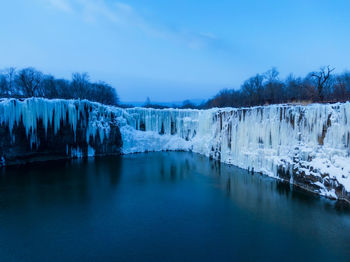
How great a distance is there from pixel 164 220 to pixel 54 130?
1139cm

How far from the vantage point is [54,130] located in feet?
46.5

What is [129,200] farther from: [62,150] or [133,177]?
[62,150]

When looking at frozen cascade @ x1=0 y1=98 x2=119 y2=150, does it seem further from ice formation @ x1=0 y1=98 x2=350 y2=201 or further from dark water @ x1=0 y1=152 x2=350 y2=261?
dark water @ x1=0 y1=152 x2=350 y2=261

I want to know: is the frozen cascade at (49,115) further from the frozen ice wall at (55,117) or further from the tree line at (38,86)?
the tree line at (38,86)

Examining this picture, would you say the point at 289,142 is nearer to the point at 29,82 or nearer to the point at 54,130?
the point at 54,130

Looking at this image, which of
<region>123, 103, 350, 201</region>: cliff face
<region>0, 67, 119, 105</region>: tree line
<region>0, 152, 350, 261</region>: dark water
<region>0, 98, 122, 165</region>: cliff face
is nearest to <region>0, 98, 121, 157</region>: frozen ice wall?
<region>0, 98, 122, 165</region>: cliff face

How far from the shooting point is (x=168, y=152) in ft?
62.0

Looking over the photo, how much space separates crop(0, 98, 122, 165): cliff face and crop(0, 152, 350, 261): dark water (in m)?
3.26

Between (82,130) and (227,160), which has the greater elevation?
(82,130)

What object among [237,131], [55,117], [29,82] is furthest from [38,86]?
[237,131]

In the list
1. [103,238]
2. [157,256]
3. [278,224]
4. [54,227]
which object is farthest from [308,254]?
[54,227]

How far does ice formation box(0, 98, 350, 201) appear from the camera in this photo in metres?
7.68

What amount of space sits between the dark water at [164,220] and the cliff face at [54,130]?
3.26 metres

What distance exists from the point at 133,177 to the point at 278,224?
6833 millimetres
